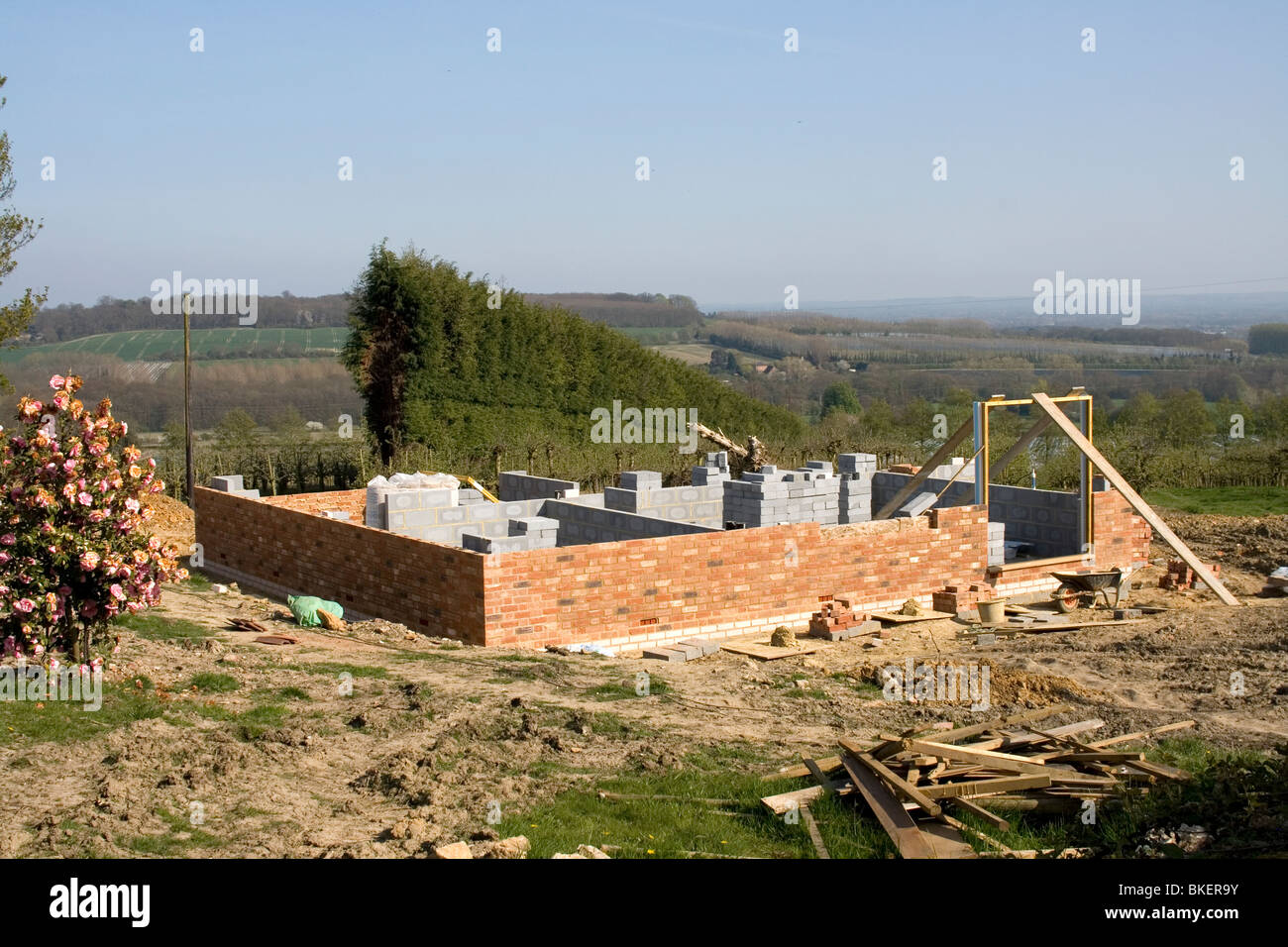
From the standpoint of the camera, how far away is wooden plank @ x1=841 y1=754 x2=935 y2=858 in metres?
5.95

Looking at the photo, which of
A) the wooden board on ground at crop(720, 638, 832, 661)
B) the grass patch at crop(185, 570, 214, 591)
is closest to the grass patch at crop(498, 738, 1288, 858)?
the wooden board on ground at crop(720, 638, 832, 661)

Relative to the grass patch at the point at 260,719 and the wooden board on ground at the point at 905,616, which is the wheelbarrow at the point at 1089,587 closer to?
the wooden board on ground at the point at 905,616

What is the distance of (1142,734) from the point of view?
8.18 m

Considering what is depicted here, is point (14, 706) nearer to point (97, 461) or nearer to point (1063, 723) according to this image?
point (97, 461)

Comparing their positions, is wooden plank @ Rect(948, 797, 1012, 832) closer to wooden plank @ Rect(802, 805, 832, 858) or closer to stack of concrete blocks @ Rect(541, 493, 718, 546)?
wooden plank @ Rect(802, 805, 832, 858)

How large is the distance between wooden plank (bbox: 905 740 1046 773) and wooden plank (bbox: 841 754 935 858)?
396mm

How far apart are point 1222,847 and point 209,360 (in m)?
45.6

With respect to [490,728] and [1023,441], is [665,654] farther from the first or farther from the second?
[1023,441]

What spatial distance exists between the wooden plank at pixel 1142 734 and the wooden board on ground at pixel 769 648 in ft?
11.7

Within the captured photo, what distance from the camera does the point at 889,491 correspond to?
688 inches

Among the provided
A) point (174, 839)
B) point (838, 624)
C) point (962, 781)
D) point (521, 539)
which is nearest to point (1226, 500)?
point (838, 624)

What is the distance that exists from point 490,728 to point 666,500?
7356 mm

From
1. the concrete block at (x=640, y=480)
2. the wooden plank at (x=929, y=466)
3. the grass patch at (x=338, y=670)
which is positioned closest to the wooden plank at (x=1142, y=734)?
the grass patch at (x=338, y=670)

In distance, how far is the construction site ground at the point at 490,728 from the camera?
620 cm
